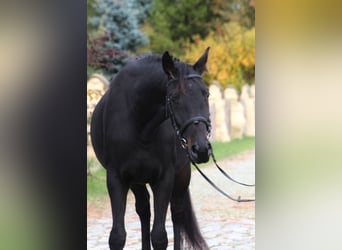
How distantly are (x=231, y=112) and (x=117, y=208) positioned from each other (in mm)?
1225

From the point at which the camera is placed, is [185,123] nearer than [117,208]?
Yes

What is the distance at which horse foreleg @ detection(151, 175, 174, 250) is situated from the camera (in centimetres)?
412

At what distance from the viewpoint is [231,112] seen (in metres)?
4.86

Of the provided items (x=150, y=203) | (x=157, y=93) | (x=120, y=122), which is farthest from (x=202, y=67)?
(x=150, y=203)

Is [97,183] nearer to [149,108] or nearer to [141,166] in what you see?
[141,166]

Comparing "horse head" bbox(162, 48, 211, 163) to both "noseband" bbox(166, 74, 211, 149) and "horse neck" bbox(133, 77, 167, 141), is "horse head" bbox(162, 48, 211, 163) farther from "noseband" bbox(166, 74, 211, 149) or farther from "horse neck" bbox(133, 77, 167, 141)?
"horse neck" bbox(133, 77, 167, 141)

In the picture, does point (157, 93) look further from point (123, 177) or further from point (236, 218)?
point (236, 218)

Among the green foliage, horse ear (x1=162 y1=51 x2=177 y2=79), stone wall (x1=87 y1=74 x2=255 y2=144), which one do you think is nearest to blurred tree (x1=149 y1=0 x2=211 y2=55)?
the green foliage

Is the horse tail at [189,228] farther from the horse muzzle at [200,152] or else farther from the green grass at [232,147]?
the horse muzzle at [200,152]

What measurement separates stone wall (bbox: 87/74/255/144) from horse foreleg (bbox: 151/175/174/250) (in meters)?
0.84

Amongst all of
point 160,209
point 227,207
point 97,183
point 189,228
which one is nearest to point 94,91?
point 97,183

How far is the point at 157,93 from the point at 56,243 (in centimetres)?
116

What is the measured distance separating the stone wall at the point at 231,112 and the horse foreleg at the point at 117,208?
986 mm

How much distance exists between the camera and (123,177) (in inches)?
163
